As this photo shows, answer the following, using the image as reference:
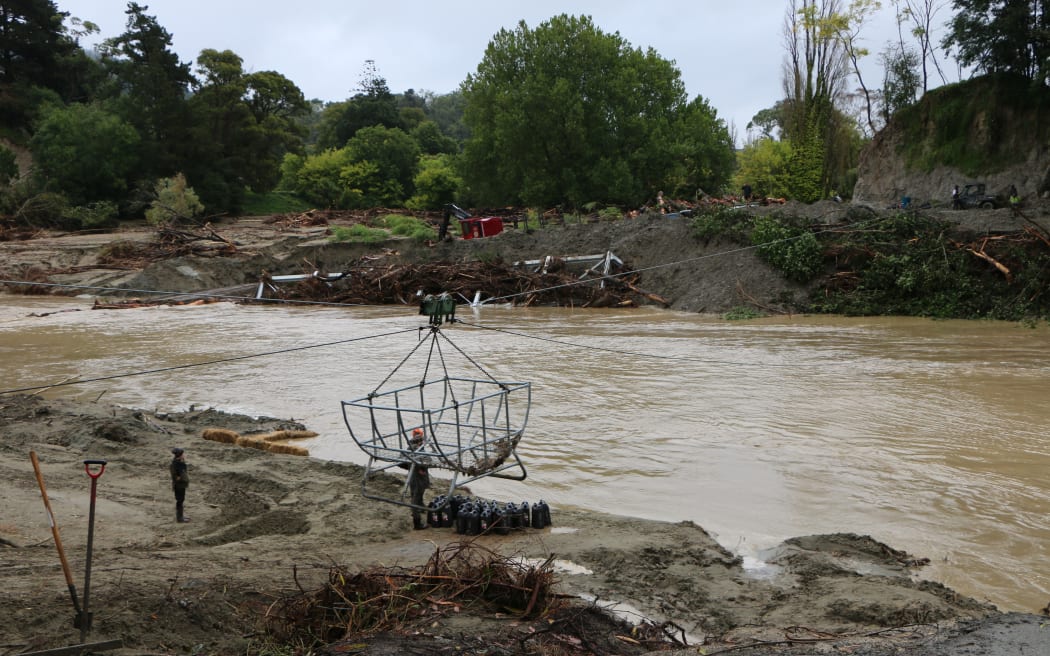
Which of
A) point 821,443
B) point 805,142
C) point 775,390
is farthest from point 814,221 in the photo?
point 805,142

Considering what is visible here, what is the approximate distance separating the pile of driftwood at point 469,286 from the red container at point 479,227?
3995mm

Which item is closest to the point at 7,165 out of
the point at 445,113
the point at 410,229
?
the point at 410,229

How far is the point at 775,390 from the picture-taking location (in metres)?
14.3

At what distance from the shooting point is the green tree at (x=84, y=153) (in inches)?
1865

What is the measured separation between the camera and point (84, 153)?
156 ft

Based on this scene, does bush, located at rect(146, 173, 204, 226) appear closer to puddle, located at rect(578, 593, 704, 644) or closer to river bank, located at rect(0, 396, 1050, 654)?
river bank, located at rect(0, 396, 1050, 654)

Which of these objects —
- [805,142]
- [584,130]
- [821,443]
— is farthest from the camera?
[805,142]

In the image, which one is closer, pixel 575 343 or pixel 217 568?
pixel 217 568

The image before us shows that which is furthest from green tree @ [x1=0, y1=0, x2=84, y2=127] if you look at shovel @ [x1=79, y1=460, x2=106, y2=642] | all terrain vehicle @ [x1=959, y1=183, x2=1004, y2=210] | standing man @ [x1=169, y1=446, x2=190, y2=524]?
shovel @ [x1=79, y1=460, x2=106, y2=642]

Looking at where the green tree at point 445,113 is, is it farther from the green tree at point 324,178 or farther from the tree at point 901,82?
the tree at point 901,82

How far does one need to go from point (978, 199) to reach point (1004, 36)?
6020 millimetres

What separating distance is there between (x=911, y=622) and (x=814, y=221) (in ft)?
72.3

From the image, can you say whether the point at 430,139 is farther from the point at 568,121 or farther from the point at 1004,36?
the point at 1004,36

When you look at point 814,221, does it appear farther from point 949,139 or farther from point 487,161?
point 487,161
